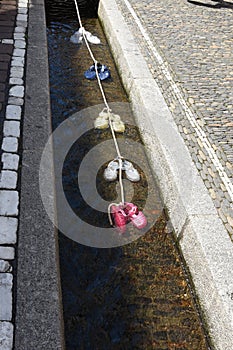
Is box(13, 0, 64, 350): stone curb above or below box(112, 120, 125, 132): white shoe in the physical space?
above

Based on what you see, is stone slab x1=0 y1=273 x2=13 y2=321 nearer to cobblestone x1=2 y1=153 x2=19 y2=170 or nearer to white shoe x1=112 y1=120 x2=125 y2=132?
cobblestone x1=2 y1=153 x2=19 y2=170

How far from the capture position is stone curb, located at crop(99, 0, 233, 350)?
322 cm

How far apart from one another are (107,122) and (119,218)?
1570 millimetres

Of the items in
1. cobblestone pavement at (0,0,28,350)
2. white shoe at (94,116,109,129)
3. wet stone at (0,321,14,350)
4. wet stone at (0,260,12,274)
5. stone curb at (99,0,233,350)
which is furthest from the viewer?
white shoe at (94,116,109,129)

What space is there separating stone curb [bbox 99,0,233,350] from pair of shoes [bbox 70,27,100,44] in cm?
141

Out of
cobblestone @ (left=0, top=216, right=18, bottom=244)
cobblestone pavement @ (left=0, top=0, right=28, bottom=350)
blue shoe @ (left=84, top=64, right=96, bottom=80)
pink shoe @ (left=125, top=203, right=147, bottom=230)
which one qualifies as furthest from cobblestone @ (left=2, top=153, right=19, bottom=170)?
blue shoe @ (left=84, top=64, right=96, bottom=80)

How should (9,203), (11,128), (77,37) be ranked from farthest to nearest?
(77,37), (11,128), (9,203)

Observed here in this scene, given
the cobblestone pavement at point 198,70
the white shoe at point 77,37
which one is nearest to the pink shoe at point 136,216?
the cobblestone pavement at point 198,70

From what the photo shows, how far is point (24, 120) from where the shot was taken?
14.5 feet

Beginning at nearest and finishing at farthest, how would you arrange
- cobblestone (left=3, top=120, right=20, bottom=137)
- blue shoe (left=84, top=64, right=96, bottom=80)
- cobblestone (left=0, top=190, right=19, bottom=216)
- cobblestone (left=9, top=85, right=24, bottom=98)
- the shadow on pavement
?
cobblestone (left=0, top=190, right=19, bottom=216), cobblestone (left=3, top=120, right=20, bottom=137), cobblestone (left=9, top=85, right=24, bottom=98), blue shoe (left=84, top=64, right=96, bottom=80), the shadow on pavement

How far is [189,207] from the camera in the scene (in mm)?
3764

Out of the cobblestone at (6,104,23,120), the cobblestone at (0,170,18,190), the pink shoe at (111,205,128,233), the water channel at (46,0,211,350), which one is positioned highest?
the cobblestone at (6,104,23,120)

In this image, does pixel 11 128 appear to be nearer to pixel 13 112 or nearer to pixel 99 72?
pixel 13 112

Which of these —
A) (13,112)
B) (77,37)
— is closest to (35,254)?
(13,112)
